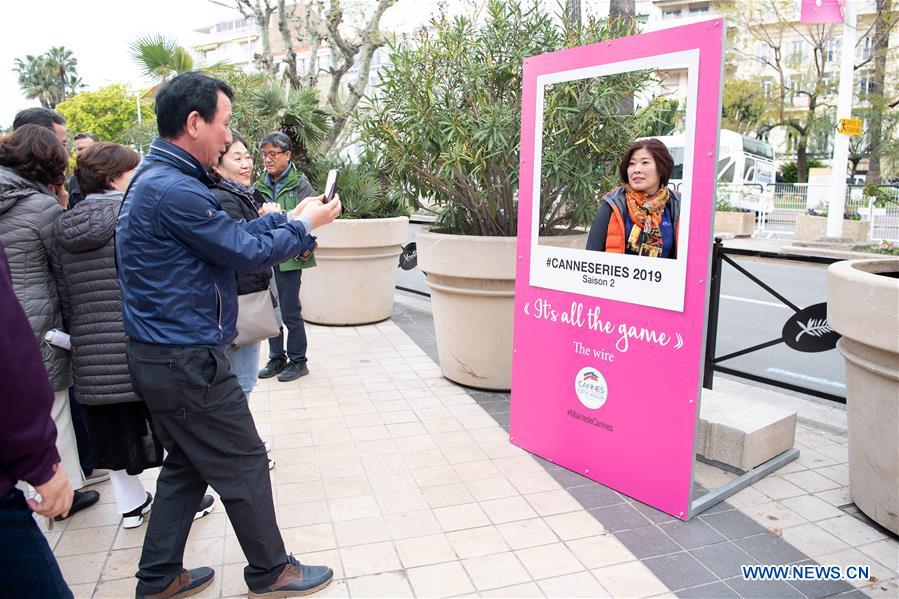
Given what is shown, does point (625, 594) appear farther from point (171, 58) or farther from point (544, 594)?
point (171, 58)

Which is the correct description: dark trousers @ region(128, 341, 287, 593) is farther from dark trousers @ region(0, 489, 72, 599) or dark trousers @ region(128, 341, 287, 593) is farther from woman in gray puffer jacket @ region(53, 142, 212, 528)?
dark trousers @ region(0, 489, 72, 599)

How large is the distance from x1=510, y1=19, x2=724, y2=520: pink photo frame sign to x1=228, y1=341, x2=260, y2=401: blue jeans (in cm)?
153

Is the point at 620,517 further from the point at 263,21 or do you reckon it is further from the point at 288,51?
the point at 263,21

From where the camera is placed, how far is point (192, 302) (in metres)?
2.42

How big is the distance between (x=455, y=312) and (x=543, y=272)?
1370mm

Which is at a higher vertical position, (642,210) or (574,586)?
(642,210)

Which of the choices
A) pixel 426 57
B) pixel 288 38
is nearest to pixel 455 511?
pixel 426 57

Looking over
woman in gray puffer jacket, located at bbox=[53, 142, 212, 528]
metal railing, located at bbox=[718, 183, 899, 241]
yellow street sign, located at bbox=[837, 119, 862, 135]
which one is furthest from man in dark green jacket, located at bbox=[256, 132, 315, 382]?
metal railing, located at bbox=[718, 183, 899, 241]

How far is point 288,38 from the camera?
38.8 feet

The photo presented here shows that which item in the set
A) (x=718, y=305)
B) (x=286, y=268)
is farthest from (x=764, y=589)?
(x=286, y=268)

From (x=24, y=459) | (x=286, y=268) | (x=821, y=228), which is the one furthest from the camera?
(x=821, y=228)

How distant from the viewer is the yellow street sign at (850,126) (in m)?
13.7

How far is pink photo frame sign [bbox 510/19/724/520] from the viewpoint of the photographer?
305 centimetres

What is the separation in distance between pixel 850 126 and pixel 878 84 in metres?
10.5
